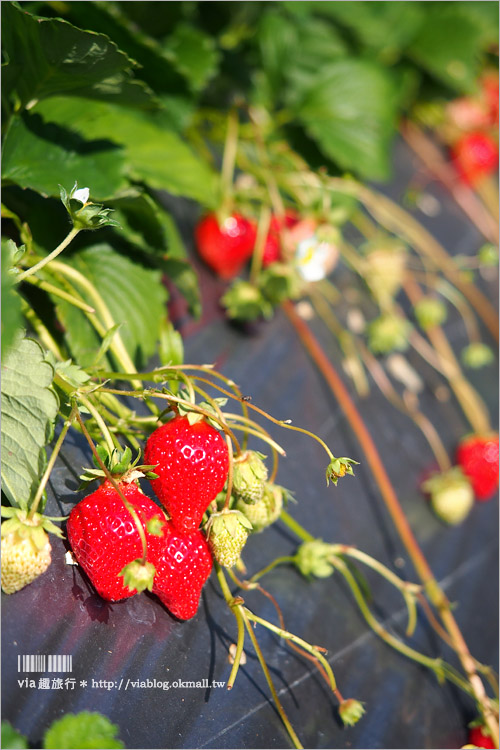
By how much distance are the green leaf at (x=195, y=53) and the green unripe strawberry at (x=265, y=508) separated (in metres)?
0.61

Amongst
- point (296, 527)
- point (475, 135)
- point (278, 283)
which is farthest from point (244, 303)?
→ point (475, 135)

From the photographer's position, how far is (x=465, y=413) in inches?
44.9

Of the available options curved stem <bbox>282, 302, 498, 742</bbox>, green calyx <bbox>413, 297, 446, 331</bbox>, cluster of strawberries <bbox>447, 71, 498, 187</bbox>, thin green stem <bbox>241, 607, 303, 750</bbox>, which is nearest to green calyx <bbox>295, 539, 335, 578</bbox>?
thin green stem <bbox>241, 607, 303, 750</bbox>

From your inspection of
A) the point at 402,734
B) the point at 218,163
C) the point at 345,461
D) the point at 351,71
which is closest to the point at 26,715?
the point at 345,461

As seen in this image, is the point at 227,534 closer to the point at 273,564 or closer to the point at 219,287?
the point at 273,564

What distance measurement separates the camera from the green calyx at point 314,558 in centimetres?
73

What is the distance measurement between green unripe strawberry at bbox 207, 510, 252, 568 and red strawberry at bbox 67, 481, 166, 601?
42 millimetres

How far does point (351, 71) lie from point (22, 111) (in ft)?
2.31

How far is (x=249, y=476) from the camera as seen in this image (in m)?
0.55

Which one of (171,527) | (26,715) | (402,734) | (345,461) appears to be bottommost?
(402,734)

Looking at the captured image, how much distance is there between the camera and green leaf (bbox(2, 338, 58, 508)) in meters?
0.51

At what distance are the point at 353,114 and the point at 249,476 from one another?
0.81m

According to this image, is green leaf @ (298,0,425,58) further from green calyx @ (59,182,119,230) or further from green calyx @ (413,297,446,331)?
green calyx @ (59,182,119,230)

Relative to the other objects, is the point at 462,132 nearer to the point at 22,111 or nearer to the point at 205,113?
the point at 205,113
